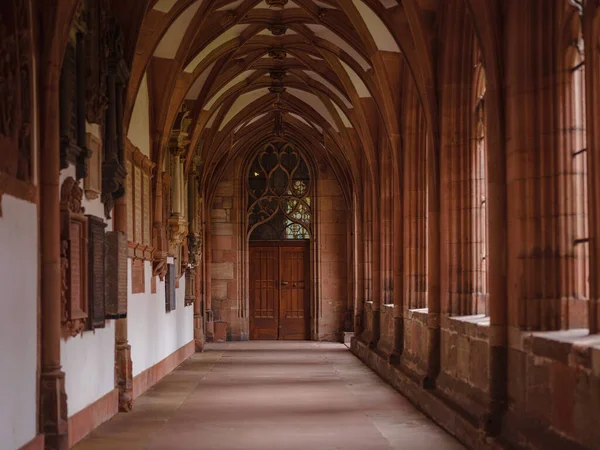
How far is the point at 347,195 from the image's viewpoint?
2362 centimetres

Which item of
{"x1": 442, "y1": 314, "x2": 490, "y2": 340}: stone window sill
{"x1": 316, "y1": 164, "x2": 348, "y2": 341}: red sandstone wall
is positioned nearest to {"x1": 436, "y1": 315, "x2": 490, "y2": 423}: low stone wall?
{"x1": 442, "y1": 314, "x2": 490, "y2": 340}: stone window sill

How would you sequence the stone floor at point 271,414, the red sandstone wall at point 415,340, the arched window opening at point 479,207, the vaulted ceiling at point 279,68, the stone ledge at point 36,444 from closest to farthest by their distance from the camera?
the stone ledge at point 36,444, the stone floor at point 271,414, the arched window opening at point 479,207, the red sandstone wall at point 415,340, the vaulted ceiling at point 279,68

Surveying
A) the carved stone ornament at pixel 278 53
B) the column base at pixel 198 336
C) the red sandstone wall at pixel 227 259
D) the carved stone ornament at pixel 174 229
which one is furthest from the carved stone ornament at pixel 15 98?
the red sandstone wall at pixel 227 259

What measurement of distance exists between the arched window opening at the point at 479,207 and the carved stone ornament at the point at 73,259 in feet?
12.8

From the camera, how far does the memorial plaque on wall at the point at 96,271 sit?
8.86m

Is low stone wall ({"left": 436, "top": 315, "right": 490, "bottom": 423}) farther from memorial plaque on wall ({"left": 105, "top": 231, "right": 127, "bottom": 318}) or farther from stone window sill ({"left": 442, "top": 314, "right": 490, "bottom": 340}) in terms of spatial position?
memorial plaque on wall ({"left": 105, "top": 231, "right": 127, "bottom": 318})

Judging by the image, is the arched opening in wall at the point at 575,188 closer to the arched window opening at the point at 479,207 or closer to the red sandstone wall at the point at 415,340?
the arched window opening at the point at 479,207

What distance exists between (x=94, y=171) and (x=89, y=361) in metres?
1.72

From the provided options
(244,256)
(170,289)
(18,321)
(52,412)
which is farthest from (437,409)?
(244,256)

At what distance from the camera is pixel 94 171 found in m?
9.11

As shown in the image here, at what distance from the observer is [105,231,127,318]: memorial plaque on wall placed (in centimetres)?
970

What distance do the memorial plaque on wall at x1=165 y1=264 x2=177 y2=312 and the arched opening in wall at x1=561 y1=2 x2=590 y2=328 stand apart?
9168mm

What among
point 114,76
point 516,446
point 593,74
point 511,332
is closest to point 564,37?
point 593,74

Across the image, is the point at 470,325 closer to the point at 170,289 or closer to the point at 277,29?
the point at 170,289
